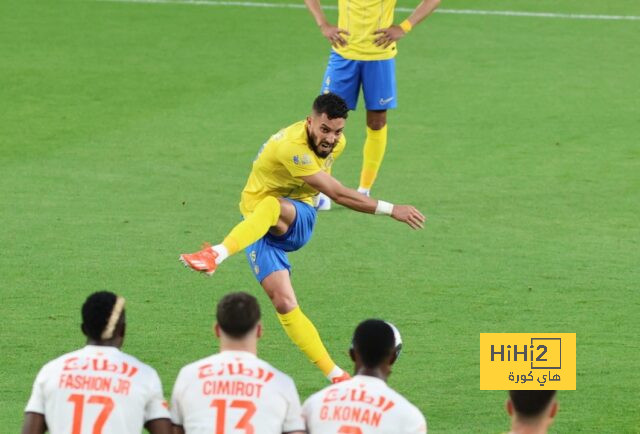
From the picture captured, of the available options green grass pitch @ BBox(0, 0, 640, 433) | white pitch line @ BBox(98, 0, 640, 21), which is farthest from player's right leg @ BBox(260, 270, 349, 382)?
white pitch line @ BBox(98, 0, 640, 21)

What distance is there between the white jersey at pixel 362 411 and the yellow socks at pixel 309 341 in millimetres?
2735

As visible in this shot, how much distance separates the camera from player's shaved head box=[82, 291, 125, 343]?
5.99 m

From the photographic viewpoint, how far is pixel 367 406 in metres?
5.70

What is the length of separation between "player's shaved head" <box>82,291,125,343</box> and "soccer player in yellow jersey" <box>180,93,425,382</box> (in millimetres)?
2236

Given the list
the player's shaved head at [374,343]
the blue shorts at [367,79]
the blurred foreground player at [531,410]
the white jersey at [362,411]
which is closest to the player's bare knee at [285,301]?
the player's shaved head at [374,343]

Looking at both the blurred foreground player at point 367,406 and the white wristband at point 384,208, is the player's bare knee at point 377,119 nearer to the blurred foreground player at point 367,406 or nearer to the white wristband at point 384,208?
the white wristband at point 384,208

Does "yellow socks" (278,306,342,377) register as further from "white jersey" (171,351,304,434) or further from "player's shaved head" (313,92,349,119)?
"white jersey" (171,351,304,434)

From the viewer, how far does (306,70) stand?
17.8 m

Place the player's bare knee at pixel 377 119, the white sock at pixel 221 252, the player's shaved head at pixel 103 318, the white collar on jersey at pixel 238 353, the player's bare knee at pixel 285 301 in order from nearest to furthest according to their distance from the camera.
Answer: the white collar on jersey at pixel 238 353, the player's shaved head at pixel 103 318, the white sock at pixel 221 252, the player's bare knee at pixel 285 301, the player's bare knee at pixel 377 119

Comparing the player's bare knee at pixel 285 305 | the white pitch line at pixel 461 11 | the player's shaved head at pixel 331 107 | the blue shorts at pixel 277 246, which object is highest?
the white pitch line at pixel 461 11

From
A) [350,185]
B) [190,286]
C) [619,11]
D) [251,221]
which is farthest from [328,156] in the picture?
[619,11]

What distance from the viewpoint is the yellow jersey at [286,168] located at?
8.78 meters

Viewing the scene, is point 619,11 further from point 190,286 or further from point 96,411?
point 96,411

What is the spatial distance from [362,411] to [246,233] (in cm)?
283
